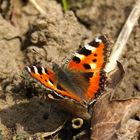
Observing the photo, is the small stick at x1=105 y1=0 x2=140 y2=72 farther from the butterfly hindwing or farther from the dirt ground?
the butterfly hindwing

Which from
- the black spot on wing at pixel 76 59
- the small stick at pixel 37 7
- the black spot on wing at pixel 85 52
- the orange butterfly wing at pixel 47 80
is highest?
the small stick at pixel 37 7

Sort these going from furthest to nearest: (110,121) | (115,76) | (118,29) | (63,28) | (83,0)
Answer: (83,0)
(118,29)
(63,28)
(115,76)
(110,121)

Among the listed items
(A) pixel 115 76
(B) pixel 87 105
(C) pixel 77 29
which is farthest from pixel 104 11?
(B) pixel 87 105

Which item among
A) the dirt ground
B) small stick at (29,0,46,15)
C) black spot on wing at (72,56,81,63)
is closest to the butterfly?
black spot on wing at (72,56,81,63)

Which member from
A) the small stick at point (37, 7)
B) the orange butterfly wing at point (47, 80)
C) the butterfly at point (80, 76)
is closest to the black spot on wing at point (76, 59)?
the butterfly at point (80, 76)

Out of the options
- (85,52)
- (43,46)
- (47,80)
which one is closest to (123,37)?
(85,52)

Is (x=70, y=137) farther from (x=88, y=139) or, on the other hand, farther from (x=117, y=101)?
(x=117, y=101)

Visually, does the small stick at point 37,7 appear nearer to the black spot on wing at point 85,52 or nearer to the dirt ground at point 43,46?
the dirt ground at point 43,46
